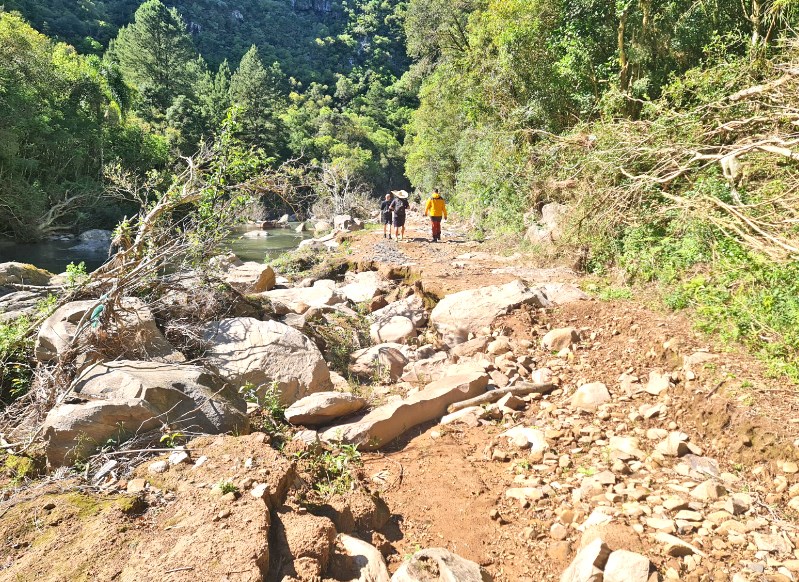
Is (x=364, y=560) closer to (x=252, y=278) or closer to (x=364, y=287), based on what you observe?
(x=252, y=278)

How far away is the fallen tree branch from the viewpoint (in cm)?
453

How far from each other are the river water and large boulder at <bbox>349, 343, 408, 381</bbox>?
418 inches

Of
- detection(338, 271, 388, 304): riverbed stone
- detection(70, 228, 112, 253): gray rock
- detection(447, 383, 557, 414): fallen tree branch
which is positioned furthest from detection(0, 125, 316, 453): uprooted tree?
detection(70, 228, 112, 253): gray rock

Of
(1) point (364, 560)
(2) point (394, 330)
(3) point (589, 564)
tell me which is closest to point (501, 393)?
(3) point (589, 564)

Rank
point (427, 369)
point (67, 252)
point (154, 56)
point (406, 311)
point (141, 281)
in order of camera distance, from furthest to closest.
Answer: point (154, 56) → point (67, 252) → point (406, 311) → point (427, 369) → point (141, 281)

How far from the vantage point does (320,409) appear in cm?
416

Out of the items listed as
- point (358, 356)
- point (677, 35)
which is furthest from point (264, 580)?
point (677, 35)

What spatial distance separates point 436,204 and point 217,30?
75179 millimetres

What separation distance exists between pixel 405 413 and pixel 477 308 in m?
2.56

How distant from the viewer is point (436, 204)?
13.5 meters

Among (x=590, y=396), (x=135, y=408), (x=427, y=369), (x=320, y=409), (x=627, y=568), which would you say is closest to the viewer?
(x=627, y=568)

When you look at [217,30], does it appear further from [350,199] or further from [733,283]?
[733,283]

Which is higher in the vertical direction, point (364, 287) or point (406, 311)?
point (364, 287)

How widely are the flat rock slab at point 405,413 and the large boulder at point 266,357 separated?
3.17ft
